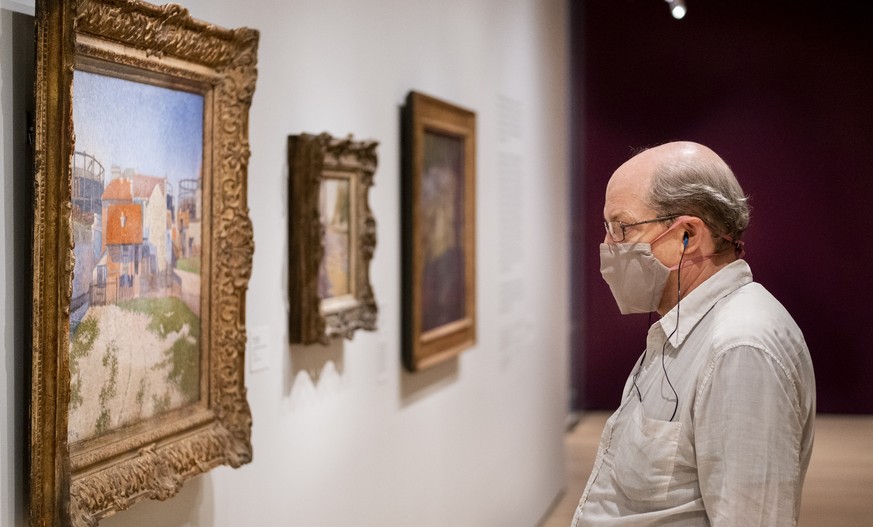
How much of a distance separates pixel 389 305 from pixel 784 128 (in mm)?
1692

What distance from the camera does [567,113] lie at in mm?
7273

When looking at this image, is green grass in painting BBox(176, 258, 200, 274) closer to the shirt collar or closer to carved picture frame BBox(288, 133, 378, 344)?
carved picture frame BBox(288, 133, 378, 344)

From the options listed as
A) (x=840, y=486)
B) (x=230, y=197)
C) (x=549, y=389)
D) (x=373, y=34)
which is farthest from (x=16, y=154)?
(x=549, y=389)

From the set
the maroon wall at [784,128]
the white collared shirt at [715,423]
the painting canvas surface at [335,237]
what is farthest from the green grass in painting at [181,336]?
the maroon wall at [784,128]

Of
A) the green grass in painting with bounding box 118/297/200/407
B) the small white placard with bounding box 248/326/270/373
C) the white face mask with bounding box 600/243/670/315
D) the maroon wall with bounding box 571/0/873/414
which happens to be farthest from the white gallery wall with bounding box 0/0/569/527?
the white face mask with bounding box 600/243/670/315

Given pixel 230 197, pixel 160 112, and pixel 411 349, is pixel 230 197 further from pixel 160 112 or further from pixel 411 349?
pixel 411 349

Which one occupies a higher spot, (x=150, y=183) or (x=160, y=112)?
(x=160, y=112)

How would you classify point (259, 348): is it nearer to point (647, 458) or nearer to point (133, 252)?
point (133, 252)

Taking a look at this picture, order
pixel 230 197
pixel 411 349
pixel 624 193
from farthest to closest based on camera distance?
pixel 411 349
pixel 230 197
pixel 624 193

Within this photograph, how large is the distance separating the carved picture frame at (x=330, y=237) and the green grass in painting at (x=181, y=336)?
2.14 ft

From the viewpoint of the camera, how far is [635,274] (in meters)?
2.42

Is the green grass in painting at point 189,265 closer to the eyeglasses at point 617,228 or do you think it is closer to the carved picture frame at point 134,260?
the carved picture frame at point 134,260

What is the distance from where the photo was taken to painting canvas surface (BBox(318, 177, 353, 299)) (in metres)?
3.59

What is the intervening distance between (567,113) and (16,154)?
5.46 meters
